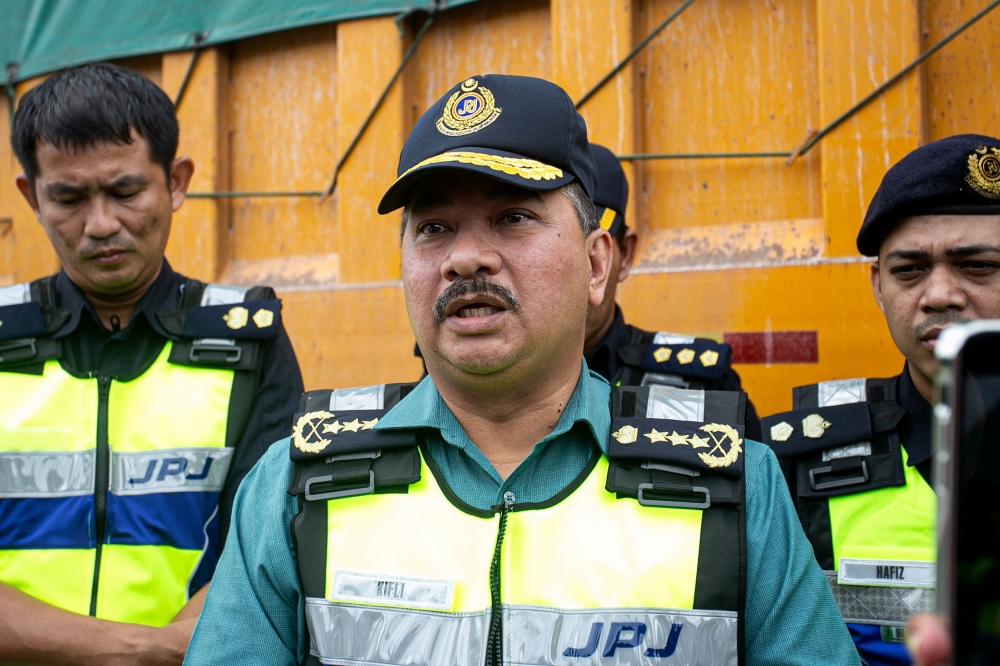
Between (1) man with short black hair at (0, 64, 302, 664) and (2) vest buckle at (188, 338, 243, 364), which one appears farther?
(2) vest buckle at (188, 338, 243, 364)

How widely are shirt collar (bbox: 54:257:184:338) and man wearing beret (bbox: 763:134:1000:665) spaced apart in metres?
1.53

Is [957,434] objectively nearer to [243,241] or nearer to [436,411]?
[436,411]

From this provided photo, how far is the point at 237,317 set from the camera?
7.05 feet

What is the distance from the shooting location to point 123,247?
213cm

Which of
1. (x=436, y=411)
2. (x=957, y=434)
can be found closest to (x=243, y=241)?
(x=436, y=411)

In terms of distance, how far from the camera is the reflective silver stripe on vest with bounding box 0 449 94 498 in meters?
2.00

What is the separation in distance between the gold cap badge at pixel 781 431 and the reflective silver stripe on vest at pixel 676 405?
437 mm

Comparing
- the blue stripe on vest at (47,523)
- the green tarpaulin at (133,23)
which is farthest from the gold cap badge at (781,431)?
the green tarpaulin at (133,23)

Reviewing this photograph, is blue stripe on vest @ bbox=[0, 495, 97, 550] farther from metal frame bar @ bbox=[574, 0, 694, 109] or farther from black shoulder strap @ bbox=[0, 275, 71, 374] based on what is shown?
metal frame bar @ bbox=[574, 0, 694, 109]

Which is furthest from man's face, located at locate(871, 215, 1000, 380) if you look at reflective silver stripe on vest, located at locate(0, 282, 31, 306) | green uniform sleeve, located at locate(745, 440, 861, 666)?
reflective silver stripe on vest, located at locate(0, 282, 31, 306)

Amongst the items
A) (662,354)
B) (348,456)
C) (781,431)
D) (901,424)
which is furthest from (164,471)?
(901,424)

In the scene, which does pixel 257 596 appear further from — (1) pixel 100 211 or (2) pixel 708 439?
(1) pixel 100 211

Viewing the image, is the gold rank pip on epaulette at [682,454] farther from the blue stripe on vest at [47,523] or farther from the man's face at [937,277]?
the blue stripe on vest at [47,523]

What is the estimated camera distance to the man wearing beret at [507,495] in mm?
1400
